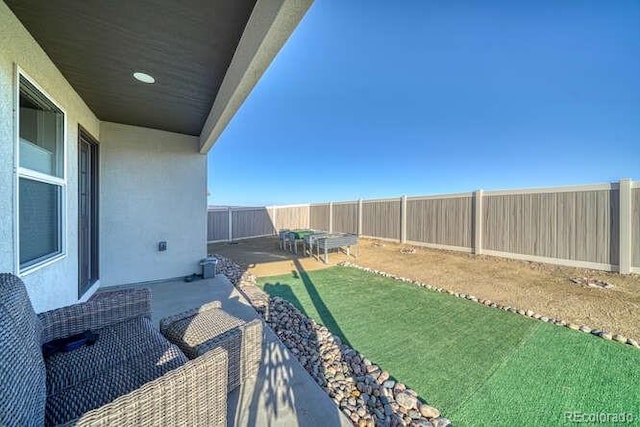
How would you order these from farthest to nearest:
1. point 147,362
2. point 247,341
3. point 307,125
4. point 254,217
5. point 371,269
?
point 254,217, point 307,125, point 371,269, point 247,341, point 147,362

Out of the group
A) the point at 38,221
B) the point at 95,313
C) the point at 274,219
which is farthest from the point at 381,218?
the point at 38,221

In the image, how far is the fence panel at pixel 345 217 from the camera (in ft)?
35.1

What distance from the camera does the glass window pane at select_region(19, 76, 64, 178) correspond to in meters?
2.08

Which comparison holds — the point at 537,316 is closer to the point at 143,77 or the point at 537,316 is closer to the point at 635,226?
the point at 635,226

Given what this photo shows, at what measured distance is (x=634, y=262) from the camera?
14.6ft

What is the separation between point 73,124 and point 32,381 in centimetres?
337

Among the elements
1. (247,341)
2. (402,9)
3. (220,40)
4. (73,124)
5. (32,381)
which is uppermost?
(402,9)

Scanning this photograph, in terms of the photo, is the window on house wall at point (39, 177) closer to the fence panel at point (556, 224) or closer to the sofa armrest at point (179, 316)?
the sofa armrest at point (179, 316)

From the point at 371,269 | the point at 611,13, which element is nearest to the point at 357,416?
the point at 371,269

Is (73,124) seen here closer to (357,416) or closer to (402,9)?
(357,416)

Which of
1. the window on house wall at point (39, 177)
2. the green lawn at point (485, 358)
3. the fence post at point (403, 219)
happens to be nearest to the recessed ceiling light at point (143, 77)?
the window on house wall at point (39, 177)

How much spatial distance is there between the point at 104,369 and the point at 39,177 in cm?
208

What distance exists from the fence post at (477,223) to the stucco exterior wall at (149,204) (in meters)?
7.06

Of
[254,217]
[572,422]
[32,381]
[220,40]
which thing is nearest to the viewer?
[32,381]
